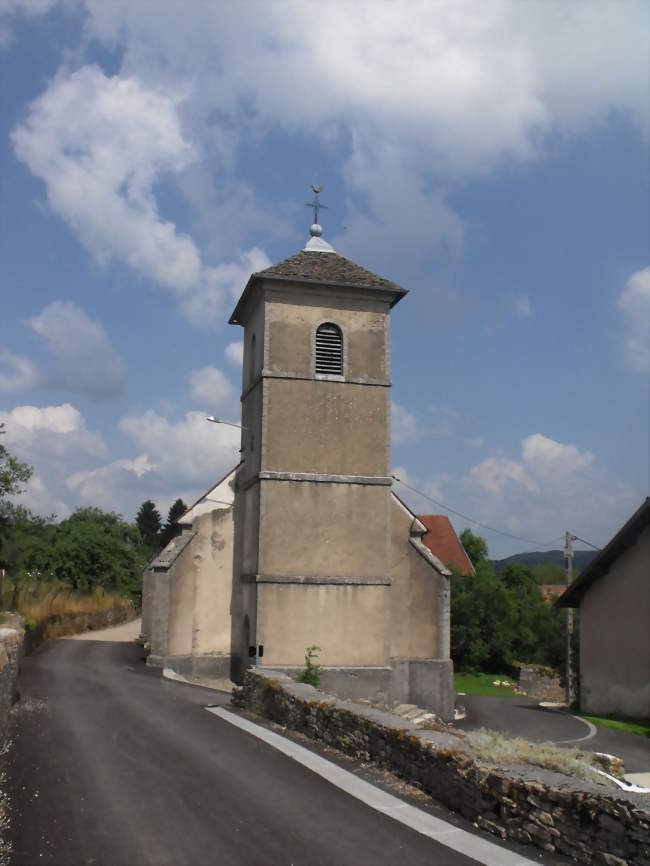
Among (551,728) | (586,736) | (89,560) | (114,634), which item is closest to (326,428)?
(551,728)

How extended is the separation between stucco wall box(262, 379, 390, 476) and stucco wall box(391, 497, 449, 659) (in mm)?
2919

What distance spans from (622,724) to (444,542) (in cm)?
3524

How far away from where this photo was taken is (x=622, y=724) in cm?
2142

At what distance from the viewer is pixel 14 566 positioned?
28109mm

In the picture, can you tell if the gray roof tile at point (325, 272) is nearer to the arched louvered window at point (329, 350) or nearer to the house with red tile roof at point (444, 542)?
the arched louvered window at point (329, 350)

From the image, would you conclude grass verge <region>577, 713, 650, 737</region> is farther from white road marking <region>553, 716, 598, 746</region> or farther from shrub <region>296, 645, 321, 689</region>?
shrub <region>296, 645, 321, 689</region>

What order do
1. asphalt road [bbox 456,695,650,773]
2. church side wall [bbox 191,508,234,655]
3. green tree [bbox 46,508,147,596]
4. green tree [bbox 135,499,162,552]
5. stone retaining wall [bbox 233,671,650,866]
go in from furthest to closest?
green tree [bbox 135,499,162,552] → green tree [bbox 46,508,147,596] → church side wall [bbox 191,508,234,655] → asphalt road [bbox 456,695,650,773] → stone retaining wall [bbox 233,671,650,866]

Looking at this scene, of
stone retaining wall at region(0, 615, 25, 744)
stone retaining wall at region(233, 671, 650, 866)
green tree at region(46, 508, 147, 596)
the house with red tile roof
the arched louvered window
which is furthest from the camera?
green tree at region(46, 508, 147, 596)

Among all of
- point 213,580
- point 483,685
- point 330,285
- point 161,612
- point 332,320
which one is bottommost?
point 483,685

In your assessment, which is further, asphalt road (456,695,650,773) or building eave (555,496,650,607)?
building eave (555,496,650,607)

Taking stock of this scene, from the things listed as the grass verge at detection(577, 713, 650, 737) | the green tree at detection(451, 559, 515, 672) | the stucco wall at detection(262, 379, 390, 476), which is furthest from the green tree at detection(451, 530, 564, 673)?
the stucco wall at detection(262, 379, 390, 476)

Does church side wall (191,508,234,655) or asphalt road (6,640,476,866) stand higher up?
church side wall (191,508,234,655)

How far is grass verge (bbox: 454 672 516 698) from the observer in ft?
120

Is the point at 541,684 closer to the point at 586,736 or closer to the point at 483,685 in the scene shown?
the point at 483,685
